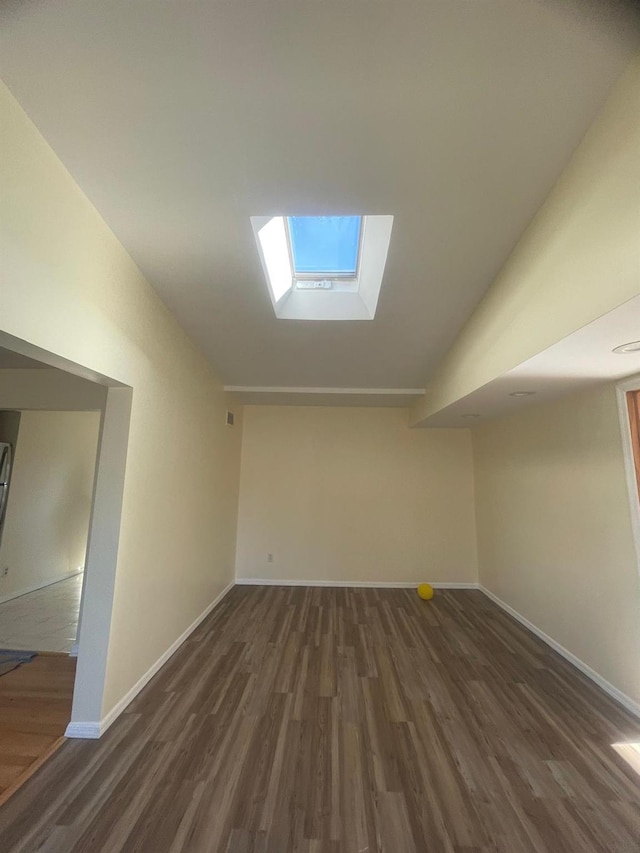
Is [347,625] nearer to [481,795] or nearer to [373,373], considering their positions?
[481,795]

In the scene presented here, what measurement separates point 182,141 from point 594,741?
3402 millimetres

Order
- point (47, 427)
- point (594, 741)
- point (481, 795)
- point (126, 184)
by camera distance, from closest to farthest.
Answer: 1. point (126, 184)
2. point (481, 795)
3. point (594, 741)
4. point (47, 427)

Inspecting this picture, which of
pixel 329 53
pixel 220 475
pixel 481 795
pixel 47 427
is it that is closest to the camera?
pixel 329 53

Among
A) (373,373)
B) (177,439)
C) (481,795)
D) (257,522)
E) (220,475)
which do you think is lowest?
(481,795)

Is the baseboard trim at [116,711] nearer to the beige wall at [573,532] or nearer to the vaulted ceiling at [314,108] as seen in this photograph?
the vaulted ceiling at [314,108]

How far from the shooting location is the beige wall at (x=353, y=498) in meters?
4.55

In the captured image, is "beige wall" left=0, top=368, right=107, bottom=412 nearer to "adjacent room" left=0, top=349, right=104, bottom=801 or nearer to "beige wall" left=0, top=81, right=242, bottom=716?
"adjacent room" left=0, top=349, right=104, bottom=801

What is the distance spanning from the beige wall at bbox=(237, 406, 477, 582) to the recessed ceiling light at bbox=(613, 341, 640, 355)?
10.5ft

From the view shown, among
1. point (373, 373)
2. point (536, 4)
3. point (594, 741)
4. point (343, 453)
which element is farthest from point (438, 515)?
point (536, 4)

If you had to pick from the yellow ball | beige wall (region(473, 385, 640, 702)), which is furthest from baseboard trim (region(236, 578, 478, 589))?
beige wall (region(473, 385, 640, 702))

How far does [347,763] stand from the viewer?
5.51ft

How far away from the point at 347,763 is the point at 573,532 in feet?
7.48

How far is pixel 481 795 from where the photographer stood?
152 centimetres

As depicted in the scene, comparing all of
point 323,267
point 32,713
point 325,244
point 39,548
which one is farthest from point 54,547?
point 325,244
